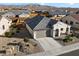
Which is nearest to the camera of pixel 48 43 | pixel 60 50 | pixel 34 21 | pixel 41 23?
pixel 60 50

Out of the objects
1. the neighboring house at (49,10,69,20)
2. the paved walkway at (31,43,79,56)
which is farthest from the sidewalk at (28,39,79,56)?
the neighboring house at (49,10,69,20)

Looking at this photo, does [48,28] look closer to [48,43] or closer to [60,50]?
[48,43]

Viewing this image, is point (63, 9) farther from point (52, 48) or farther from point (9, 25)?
point (9, 25)

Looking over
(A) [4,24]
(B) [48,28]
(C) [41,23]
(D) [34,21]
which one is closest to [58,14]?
(B) [48,28]

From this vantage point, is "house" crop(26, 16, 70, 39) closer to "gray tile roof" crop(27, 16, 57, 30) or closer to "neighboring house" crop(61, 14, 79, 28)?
"gray tile roof" crop(27, 16, 57, 30)

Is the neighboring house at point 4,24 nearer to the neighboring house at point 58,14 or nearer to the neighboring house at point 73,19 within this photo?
the neighboring house at point 58,14

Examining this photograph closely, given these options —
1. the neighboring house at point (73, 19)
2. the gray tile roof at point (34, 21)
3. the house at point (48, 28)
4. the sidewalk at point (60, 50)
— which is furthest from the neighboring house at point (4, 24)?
the neighboring house at point (73, 19)

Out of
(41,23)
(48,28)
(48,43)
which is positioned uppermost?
(41,23)

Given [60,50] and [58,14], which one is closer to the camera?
[60,50]
